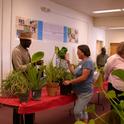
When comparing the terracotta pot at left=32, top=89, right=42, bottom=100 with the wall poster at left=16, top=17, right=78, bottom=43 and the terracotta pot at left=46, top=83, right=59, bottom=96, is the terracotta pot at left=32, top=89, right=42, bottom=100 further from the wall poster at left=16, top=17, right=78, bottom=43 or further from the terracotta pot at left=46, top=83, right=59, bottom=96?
the wall poster at left=16, top=17, right=78, bottom=43

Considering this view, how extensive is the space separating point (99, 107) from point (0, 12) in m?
2.94

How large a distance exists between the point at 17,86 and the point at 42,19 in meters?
3.95

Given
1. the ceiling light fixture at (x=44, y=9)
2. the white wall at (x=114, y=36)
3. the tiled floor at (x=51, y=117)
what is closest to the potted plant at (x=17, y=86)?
the tiled floor at (x=51, y=117)

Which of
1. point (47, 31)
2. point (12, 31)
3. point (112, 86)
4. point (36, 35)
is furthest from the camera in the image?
point (47, 31)

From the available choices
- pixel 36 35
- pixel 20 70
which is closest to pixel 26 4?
pixel 36 35

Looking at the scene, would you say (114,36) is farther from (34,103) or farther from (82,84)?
(34,103)

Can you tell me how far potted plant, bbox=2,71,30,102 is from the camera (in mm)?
2535

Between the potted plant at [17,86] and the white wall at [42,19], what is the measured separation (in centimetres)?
250

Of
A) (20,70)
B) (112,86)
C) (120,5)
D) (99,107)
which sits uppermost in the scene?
(120,5)

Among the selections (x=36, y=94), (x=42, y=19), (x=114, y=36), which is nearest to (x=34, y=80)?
(x=36, y=94)

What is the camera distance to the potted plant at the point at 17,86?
2.54 meters

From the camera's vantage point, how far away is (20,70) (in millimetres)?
2818

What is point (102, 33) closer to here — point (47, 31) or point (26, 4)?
point (47, 31)

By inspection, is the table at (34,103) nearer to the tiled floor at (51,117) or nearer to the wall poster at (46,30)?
the tiled floor at (51,117)
